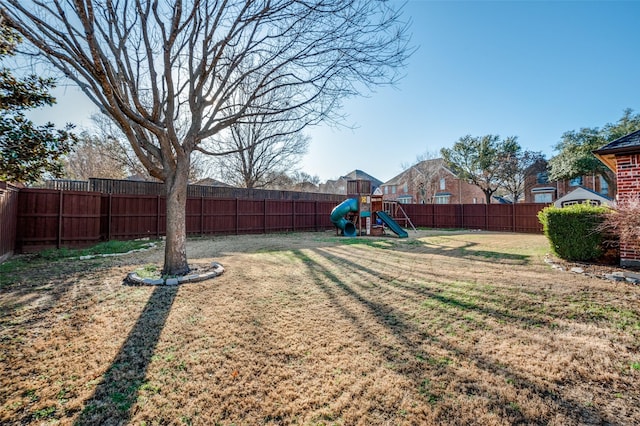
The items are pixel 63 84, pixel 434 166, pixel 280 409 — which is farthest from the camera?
pixel 434 166

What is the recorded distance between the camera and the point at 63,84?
557 cm

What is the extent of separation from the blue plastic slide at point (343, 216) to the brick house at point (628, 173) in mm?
8720

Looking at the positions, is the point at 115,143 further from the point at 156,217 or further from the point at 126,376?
the point at 126,376

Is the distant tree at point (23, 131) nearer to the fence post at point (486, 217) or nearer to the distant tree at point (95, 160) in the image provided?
the distant tree at point (95, 160)

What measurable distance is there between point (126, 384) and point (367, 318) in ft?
7.73

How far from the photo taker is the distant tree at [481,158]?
74.3 feet

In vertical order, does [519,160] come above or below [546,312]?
above

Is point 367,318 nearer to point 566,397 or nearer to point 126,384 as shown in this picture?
point 566,397

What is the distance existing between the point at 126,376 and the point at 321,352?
1564 millimetres

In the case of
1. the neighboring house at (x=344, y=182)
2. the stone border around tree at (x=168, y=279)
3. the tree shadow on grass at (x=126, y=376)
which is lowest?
the tree shadow on grass at (x=126, y=376)

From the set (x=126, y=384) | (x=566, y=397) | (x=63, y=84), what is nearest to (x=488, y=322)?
(x=566, y=397)

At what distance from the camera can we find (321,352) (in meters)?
2.46

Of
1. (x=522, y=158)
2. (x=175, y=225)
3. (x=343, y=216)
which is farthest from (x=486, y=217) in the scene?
(x=175, y=225)

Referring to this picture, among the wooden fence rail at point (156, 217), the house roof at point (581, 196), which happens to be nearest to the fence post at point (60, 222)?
the wooden fence rail at point (156, 217)
